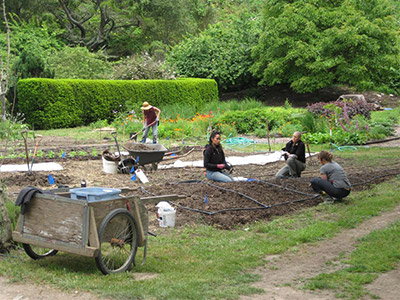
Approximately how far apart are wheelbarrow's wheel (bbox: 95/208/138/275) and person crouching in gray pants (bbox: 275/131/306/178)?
217 inches

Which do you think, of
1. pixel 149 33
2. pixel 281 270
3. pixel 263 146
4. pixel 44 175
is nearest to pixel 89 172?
pixel 44 175

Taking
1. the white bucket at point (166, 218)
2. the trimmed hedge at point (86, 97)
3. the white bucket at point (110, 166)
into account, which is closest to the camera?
the white bucket at point (166, 218)

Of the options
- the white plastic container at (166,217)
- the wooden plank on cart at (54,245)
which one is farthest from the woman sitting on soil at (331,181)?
the wooden plank on cart at (54,245)

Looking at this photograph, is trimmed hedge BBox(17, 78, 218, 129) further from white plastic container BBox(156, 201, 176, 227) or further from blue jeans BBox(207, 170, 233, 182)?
white plastic container BBox(156, 201, 176, 227)

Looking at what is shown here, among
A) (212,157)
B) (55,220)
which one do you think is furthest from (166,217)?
(212,157)

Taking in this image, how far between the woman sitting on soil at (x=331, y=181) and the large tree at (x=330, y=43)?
66.2 ft

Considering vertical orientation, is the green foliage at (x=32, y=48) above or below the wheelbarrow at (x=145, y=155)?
above

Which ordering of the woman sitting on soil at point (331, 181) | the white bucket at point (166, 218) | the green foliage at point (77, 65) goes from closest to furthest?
the white bucket at point (166, 218) → the woman sitting on soil at point (331, 181) → the green foliage at point (77, 65)

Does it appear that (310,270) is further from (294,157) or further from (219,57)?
(219,57)

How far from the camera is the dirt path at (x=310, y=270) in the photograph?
5.24 meters

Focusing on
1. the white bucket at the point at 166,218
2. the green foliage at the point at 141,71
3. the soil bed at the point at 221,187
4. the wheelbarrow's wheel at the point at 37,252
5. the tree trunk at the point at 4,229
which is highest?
the green foliage at the point at 141,71

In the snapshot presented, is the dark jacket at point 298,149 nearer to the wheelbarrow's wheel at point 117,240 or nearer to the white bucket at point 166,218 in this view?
the white bucket at point 166,218

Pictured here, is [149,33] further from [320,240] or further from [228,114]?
[320,240]

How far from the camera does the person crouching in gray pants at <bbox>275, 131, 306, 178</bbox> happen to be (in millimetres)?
10969
